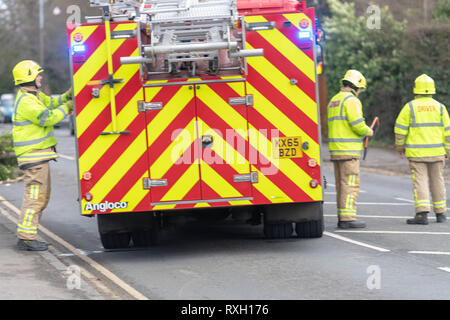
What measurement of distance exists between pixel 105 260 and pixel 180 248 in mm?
1029

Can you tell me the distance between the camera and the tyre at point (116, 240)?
10.0 meters

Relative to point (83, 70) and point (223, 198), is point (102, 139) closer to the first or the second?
point (83, 70)

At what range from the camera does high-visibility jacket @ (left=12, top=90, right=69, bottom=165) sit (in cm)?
991

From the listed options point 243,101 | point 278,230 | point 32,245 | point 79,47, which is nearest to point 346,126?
point 278,230

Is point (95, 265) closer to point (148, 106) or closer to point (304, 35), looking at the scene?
point (148, 106)

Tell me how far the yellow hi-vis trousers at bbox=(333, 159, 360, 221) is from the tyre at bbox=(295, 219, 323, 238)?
1143 millimetres

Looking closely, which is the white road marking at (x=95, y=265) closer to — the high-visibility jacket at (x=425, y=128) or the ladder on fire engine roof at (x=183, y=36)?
the ladder on fire engine roof at (x=183, y=36)

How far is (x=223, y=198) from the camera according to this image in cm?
917

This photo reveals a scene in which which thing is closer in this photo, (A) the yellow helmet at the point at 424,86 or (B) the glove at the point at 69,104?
(B) the glove at the point at 69,104

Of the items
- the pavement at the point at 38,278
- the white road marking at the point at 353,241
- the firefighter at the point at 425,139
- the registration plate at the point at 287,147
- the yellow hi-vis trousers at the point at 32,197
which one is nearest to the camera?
the pavement at the point at 38,278

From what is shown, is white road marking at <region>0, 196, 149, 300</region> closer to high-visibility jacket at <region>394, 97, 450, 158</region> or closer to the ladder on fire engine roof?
the ladder on fire engine roof

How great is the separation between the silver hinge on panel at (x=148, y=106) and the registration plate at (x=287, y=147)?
1236mm

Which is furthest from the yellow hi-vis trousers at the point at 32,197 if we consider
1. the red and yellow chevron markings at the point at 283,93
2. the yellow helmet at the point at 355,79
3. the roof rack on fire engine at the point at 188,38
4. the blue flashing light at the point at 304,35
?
the yellow helmet at the point at 355,79
